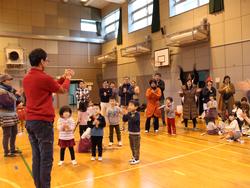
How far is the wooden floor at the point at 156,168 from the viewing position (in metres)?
3.69

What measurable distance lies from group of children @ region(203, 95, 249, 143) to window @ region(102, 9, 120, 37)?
10496 mm

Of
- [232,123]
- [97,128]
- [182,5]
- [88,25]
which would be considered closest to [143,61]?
[182,5]

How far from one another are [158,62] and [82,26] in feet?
24.6

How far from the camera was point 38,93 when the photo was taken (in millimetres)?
2582

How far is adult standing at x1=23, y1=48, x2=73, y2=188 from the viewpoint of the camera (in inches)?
102

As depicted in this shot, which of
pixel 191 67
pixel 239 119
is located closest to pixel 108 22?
pixel 191 67

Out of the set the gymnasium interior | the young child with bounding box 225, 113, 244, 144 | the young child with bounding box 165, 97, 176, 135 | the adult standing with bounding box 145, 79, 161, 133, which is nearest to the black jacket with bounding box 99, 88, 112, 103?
the gymnasium interior

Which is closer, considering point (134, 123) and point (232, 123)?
point (134, 123)

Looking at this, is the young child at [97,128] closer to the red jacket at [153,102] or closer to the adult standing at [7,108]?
the adult standing at [7,108]

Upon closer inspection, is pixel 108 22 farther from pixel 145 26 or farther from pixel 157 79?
pixel 157 79

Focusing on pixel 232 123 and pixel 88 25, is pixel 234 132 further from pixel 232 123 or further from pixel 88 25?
pixel 88 25

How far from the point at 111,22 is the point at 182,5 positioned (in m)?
6.72

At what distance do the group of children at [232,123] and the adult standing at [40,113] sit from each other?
4.80 meters

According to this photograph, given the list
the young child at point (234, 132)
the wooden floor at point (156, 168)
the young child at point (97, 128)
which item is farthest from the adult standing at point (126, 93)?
the young child at point (97, 128)
